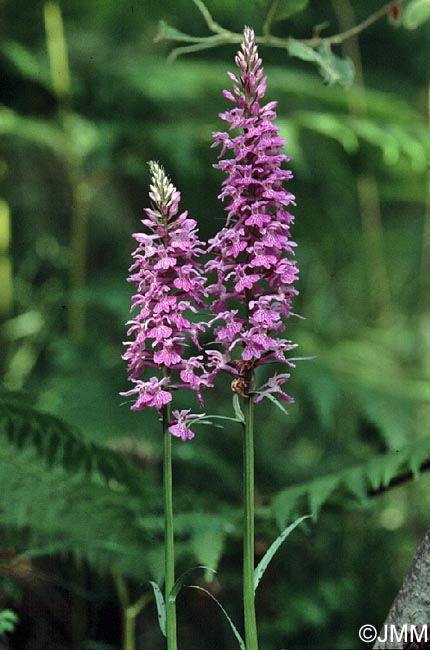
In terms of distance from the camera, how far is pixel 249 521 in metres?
1.23

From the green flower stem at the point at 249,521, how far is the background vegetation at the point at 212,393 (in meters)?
0.29

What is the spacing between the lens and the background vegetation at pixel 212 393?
2217 mm

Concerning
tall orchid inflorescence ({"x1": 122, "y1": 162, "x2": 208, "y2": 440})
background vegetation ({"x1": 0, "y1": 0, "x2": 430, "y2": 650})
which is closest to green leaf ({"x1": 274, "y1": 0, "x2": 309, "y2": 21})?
background vegetation ({"x1": 0, "y1": 0, "x2": 430, "y2": 650})

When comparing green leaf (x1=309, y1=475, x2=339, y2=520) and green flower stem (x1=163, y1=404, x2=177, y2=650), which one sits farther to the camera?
green leaf (x1=309, y1=475, x2=339, y2=520)

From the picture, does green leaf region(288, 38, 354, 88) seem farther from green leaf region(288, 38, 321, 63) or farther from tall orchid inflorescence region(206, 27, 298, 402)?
tall orchid inflorescence region(206, 27, 298, 402)

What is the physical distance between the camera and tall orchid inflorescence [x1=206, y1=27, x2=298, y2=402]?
1216 millimetres

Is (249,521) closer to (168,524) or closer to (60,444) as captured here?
(168,524)

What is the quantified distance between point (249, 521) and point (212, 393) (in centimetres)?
269

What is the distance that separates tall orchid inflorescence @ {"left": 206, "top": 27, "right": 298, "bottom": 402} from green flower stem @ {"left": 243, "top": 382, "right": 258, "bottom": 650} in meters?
0.06

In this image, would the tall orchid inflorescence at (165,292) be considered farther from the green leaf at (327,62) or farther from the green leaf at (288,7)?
the green leaf at (288,7)

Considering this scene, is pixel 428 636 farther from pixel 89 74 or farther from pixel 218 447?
pixel 89 74

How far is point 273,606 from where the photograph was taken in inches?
104

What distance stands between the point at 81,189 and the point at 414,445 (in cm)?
177

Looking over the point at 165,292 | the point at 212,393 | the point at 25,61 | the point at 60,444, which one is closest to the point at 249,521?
the point at 165,292
